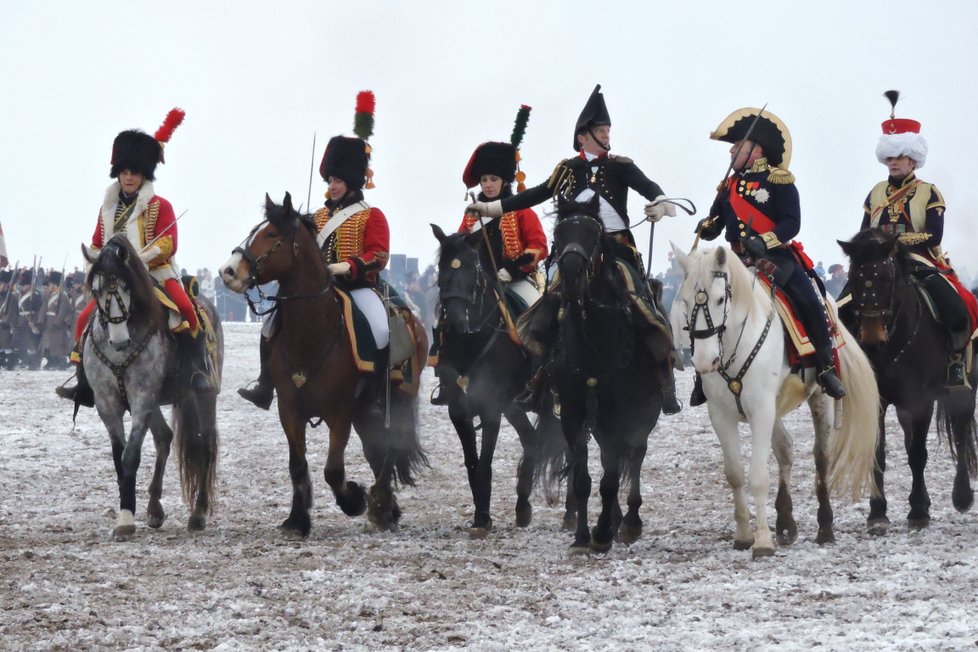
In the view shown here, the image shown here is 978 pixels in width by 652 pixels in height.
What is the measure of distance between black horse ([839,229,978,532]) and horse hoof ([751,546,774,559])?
1.76m

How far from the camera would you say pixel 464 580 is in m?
9.74

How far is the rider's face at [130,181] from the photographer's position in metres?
12.8

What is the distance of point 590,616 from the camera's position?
8.48 meters

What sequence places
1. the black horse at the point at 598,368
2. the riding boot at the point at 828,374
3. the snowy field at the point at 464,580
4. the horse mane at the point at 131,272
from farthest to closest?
1. the horse mane at the point at 131,272
2. the riding boot at the point at 828,374
3. the black horse at the point at 598,368
4. the snowy field at the point at 464,580

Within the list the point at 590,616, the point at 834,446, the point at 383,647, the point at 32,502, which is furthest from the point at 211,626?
the point at 32,502

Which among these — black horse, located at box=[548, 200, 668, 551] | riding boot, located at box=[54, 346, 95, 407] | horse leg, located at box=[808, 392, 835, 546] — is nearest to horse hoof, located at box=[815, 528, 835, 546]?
horse leg, located at box=[808, 392, 835, 546]

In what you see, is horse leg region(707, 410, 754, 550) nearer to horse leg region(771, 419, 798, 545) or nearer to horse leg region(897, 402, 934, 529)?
horse leg region(771, 419, 798, 545)

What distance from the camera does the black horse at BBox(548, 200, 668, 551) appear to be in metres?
10.4

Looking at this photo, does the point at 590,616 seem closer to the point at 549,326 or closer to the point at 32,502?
the point at 549,326

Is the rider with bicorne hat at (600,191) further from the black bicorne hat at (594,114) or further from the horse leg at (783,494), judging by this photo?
the horse leg at (783,494)

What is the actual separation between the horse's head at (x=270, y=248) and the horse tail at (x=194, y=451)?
1923 mm

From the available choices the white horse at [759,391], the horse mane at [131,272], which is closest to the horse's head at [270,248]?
the horse mane at [131,272]

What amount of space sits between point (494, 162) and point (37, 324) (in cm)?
2594

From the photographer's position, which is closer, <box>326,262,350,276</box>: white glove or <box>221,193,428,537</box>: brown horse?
<box>221,193,428,537</box>: brown horse
